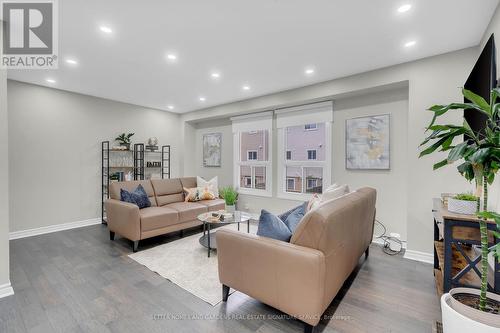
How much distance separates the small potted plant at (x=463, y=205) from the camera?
68.3 inches

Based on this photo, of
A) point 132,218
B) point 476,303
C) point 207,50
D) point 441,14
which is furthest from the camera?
point 132,218

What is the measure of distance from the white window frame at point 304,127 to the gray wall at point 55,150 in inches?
134

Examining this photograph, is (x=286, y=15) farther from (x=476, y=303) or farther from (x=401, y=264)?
(x=401, y=264)

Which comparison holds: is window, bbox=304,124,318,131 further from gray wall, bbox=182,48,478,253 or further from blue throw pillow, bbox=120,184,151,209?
blue throw pillow, bbox=120,184,151,209

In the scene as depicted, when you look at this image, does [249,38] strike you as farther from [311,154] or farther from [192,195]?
[192,195]

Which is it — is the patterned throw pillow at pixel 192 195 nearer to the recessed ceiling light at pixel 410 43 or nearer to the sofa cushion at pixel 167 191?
the sofa cushion at pixel 167 191

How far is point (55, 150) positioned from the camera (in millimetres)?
4137

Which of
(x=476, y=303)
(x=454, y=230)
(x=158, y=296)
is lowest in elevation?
(x=158, y=296)

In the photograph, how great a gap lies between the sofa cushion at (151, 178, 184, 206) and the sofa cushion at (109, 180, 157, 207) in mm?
80

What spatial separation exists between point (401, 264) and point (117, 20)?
4095 mm

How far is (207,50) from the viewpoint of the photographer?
2779 mm

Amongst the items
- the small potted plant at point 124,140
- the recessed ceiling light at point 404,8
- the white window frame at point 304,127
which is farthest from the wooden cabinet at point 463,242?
the small potted plant at point 124,140

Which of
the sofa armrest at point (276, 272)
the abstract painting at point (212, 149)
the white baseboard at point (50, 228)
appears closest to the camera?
the sofa armrest at point (276, 272)

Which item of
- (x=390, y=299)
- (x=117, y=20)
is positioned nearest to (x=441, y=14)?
(x=390, y=299)
